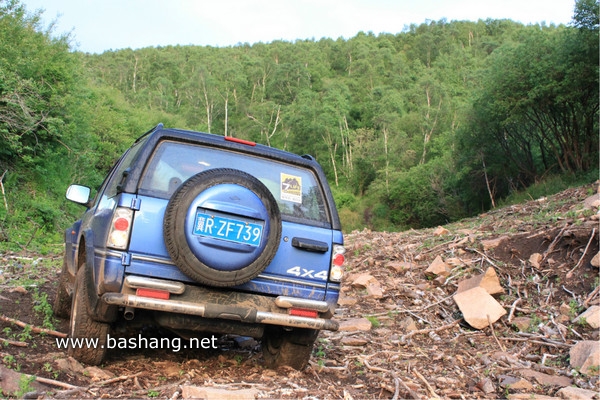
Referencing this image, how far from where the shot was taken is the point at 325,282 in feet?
14.2

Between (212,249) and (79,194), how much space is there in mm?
2280

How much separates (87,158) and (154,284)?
846 inches

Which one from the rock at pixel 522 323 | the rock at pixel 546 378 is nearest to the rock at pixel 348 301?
the rock at pixel 522 323

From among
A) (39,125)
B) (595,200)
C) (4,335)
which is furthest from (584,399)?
(39,125)

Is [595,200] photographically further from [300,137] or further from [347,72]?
[347,72]

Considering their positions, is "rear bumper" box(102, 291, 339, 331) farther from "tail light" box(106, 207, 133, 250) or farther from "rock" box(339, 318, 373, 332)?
"rock" box(339, 318, 373, 332)

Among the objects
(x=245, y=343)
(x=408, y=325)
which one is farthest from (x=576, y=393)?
(x=245, y=343)

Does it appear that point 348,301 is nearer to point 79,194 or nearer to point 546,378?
point 546,378

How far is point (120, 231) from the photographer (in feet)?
12.4

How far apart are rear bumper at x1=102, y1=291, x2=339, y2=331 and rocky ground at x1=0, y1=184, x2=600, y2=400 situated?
49 centimetres

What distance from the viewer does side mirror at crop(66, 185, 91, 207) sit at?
5305 mm

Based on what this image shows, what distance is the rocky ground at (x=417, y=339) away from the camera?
4109 mm

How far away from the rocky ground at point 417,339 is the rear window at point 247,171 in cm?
136

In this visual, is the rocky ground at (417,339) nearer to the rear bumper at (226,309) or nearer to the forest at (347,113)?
the rear bumper at (226,309)
